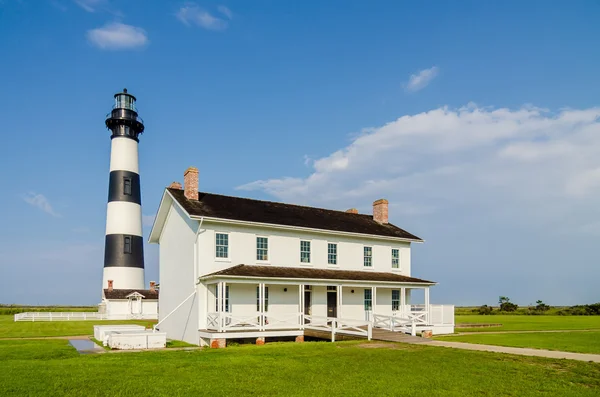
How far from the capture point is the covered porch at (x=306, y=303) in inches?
915

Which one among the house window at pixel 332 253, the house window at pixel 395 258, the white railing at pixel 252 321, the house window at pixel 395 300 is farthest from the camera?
the house window at pixel 395 258

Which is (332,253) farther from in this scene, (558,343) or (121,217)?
(121,217)

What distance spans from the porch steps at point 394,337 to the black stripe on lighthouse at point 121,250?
1103 inches

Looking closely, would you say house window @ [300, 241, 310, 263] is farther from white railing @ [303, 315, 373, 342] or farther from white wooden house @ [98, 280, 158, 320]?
white wooden house @ [98, 280, 158, 320]

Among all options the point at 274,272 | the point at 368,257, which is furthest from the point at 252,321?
the point at 368,257

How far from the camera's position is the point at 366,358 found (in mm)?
16312

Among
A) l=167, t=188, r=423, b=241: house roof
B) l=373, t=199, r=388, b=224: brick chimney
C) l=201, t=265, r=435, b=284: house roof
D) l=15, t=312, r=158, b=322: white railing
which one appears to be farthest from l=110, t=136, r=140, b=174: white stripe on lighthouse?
l=201, t=265, r=435, b=284: house roof

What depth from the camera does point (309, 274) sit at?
25.9 meters

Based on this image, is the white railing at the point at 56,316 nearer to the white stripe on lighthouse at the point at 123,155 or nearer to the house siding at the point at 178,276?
the white stripe on lighthouse at the point at 123,155

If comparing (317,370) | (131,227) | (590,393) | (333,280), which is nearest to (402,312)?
(333,280)

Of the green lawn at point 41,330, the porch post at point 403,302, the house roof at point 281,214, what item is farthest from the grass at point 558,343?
the green lawn at point 41,330

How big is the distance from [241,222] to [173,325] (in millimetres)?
7232

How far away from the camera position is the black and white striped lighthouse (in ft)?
146

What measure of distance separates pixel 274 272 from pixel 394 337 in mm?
6379
